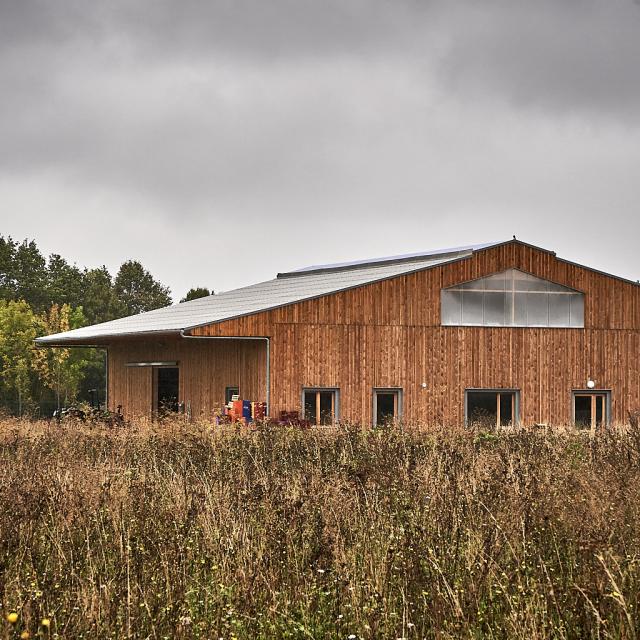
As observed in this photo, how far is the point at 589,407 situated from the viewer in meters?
33.7

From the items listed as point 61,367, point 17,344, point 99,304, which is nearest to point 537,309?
point 61,367

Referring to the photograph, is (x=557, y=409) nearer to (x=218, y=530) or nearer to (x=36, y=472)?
(x=36, y=472)

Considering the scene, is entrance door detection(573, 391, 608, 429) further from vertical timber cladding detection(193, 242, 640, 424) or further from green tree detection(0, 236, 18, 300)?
green tree detection(0, 236, 18, 300)

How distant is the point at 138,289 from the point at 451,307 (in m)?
85.3

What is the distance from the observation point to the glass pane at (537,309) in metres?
33.1

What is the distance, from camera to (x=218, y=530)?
28.6 ft

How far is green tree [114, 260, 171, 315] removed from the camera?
112m

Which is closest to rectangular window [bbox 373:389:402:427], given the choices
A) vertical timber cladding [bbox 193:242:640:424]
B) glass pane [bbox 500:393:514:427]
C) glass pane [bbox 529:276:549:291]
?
vertical timber cladding [bbox 193:242:640:424]

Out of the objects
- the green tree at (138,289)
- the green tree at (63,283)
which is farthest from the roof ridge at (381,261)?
the green tree at (138,289)

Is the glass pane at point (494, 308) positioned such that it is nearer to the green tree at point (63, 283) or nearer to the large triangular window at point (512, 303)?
the large triangular window at point (512, 303)

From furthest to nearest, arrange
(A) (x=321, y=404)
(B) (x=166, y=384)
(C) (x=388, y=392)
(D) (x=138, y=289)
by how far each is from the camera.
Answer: (D) (x=138, y=289)
(B) (x=166, y=384)
(C) (x=388, y=392)
(A) (x=321, y=404)

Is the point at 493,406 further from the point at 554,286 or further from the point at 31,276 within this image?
the point at 31,276

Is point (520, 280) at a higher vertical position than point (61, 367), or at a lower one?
higher

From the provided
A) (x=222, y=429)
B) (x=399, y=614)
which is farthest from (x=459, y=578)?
(x=222, y=429)
